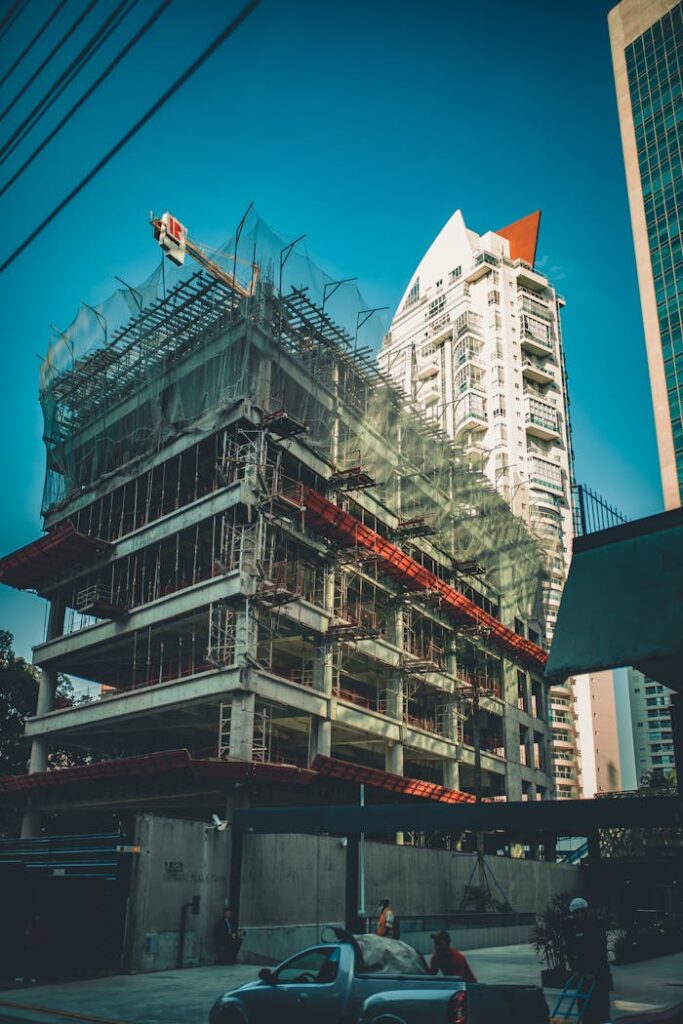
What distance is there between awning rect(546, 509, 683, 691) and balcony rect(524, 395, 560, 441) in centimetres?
10182

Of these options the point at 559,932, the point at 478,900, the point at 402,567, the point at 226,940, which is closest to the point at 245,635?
the point at 478,900

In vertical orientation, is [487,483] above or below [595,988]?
above

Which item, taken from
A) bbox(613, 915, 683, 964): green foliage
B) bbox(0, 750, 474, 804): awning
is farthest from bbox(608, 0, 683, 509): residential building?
bbox(613, 915, 683, 964): green foliage

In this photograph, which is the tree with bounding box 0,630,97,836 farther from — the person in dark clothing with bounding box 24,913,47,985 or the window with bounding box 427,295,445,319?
the window with bounding box 427,295,445,319

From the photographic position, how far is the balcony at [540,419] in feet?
365

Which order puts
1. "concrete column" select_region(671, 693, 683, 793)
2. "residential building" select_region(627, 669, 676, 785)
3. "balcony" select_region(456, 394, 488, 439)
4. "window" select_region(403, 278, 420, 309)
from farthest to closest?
1. "residential building" select_region(627, 669, 676, 785)
2. "window" select_region(403, 278, 420, 309)
3. "balcony" select_region(456, 394, 488, 439)
4. "concrete column" select_region(671, 693, 683, 793)

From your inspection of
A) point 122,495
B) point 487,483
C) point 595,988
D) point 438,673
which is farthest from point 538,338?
point 595,988

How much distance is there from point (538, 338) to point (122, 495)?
80.2 metres

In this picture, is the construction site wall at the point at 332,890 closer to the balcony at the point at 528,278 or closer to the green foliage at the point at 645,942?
the green foliage at the point at 645,942

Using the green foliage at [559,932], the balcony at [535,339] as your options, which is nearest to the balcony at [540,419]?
the balcony at [535,339]

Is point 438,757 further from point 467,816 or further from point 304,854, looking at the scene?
point 467,816

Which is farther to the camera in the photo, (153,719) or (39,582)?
(39,582)

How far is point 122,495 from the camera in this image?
52.4 m

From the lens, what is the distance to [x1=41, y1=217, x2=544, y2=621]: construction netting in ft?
147
